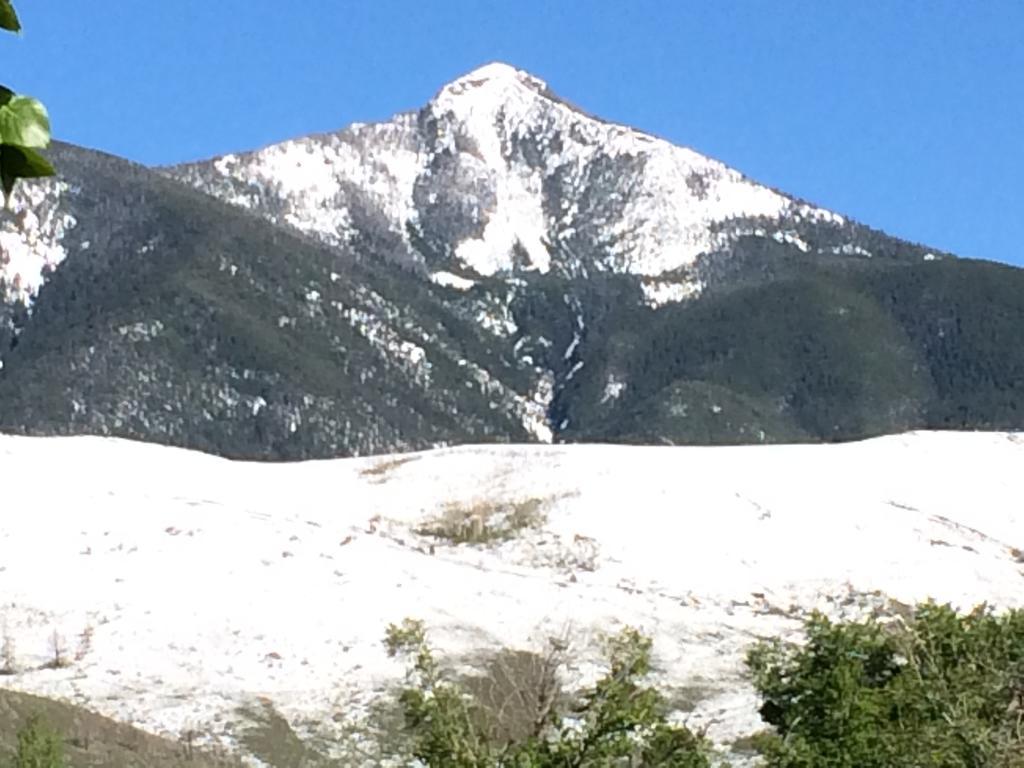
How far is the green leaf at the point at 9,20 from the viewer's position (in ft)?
10.3

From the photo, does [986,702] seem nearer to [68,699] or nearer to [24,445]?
[68,699]

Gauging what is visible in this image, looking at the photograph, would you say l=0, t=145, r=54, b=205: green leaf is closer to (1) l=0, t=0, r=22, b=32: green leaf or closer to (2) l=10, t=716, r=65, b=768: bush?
(1) l=0, t=0, r=22, b=32: green leaf

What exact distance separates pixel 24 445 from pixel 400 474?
13173mm

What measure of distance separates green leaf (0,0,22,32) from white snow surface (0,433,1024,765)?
130 feet

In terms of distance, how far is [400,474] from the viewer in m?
66.3

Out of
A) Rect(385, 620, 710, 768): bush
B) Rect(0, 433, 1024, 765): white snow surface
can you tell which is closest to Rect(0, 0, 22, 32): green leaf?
Rect(385, 620, 710, 768): bush

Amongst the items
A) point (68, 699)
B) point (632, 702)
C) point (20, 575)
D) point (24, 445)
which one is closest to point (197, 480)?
point (24, 445)

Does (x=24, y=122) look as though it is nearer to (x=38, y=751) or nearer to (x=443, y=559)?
(x=38, y=751)

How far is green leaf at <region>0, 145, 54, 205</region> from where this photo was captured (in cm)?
315

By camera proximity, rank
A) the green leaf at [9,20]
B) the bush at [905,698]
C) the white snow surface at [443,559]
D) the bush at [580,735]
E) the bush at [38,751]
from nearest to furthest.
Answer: the green leaf at [9,20] < the bush at [580,735] < the bush at [905,698] < the bush at [38,751] < the white snow surface at [443,559]

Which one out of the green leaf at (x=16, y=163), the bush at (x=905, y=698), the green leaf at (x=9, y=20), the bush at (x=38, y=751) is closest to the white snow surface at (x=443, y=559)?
the bush at (x=38, y=751)

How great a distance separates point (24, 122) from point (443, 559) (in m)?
52.6

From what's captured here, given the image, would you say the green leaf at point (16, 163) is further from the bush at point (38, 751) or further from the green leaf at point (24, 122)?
the bush at point (38, 751)

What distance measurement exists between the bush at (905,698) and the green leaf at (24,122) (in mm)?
17677
